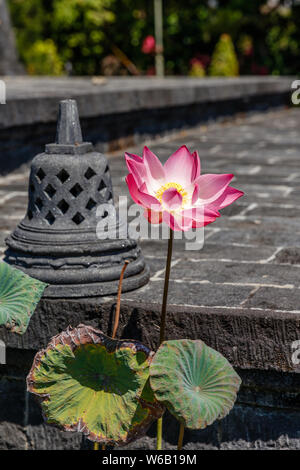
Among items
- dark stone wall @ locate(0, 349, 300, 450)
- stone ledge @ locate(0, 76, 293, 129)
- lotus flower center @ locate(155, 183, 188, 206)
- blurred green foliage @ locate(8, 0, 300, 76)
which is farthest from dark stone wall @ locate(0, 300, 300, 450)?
blurred green foliage @ locate(8, 0, 300, 76)

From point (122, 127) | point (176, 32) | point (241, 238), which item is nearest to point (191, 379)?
point (241, 238)

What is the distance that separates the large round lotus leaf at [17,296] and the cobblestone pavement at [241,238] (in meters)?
0.40

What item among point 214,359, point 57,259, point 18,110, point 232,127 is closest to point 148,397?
point 214,359

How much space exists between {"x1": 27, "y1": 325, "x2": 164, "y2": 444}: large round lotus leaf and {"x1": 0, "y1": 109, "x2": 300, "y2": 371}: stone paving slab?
0.28 meters

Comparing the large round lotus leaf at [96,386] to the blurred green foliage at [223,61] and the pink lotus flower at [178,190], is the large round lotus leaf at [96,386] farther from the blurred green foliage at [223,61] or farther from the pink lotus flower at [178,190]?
the blurred green foliage at [223,61]

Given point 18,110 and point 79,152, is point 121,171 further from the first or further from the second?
point 79,152

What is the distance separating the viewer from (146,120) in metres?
6.22

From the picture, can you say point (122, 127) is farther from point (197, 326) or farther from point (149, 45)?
point (149, 45)

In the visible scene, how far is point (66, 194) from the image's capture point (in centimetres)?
226

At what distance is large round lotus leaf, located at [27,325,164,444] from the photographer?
72.5 inches

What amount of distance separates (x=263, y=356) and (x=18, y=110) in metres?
2.81

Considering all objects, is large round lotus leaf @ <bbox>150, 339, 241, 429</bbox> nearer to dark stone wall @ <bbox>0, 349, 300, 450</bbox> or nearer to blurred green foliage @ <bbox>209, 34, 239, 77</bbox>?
dark stone wall @ <bbox>0, 349, 300, 450</bbox>

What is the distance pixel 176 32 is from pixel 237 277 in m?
16.2

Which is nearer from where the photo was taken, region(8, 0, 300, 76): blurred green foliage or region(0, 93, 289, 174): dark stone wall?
region(0, 93, 289, 174): dark stone wall
